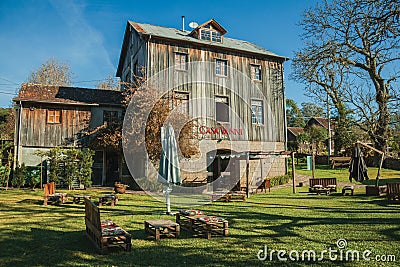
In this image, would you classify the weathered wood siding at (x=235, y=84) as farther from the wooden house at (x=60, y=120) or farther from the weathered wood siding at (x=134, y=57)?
the wooden house at (x=60, y=120)

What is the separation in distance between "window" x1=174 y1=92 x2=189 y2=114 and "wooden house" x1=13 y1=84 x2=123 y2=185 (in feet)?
15.1

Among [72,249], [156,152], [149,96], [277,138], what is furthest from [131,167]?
[72,249]

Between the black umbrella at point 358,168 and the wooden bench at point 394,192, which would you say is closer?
the wooden bench at point 394,192

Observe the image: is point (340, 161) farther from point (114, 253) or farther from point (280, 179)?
point (114, 253)

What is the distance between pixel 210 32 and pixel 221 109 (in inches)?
217

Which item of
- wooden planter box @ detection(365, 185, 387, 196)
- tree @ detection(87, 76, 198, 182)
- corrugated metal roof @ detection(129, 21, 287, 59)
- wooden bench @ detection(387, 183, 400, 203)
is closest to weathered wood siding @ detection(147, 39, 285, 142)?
corrugated metal roof @ detection(129, 21, 287, 59)

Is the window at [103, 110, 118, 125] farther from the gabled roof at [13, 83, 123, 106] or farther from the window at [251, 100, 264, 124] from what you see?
the window at [251, 100, 264, 124]

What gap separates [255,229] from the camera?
27.4 ft

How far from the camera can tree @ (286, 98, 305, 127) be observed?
200ft

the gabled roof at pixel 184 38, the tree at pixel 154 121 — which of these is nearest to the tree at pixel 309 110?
the gabled roof at pixel 184 38

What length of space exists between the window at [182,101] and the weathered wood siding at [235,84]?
1.07ft

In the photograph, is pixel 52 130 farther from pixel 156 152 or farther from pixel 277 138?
pixel 277 138

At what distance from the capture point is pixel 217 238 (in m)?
7.57

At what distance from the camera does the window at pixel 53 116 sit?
21.6 m
